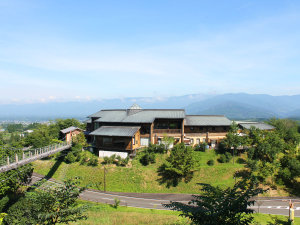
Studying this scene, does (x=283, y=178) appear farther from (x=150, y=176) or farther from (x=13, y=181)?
(x=13, y=181)

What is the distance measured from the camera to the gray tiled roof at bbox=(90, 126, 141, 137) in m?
42.7

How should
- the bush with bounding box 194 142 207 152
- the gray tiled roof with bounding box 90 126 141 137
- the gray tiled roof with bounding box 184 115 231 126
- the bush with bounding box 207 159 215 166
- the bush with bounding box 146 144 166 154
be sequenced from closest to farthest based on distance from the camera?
the bush with bounding box 207 159 215 166 < the gray tiled roof with bounding box 90 126 141 137 < the bush with bounding box 146 144 166 154 < the bush with bounding box 194 142 207 152 < the gray tiled roof with bounding box 184 115 231 126

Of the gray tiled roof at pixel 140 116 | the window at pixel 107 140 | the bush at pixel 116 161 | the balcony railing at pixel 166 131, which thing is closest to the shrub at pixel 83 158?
the bush at pixel 116 161

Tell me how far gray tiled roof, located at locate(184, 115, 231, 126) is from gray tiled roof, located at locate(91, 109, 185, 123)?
3.08 m

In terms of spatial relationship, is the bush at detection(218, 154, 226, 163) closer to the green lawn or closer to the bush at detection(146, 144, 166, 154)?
the bush at detection(146, 144, 166, 154)

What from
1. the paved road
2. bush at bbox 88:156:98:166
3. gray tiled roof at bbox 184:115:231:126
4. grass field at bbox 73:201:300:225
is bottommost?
the paved road

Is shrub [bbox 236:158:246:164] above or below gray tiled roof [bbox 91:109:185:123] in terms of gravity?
below

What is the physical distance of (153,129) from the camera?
47.3 metres

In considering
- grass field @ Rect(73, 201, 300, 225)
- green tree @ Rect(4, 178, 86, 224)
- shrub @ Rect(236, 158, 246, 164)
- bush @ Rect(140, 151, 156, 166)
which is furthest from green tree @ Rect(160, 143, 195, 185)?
green tree @ Rect(4, 178, 86, 224)

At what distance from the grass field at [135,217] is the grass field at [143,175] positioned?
697cm

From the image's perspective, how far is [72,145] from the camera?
47312 millimetres

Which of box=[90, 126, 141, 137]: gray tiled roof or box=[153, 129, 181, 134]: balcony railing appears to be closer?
box=[90, 126, 141, 137]: gray tiled roof

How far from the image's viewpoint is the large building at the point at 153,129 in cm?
4409

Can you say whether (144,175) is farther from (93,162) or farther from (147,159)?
(93,162)
